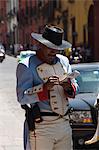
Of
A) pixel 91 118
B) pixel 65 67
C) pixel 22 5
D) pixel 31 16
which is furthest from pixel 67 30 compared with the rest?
pixel 65 67

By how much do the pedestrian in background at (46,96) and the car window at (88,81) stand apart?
515 cm

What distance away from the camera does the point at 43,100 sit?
4.89 meters

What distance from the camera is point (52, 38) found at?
4.95m

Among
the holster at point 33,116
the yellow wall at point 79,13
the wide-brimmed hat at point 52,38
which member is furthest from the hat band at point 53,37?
the yellow wall at point 79,13

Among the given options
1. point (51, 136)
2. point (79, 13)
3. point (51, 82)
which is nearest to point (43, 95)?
point (51, 82)

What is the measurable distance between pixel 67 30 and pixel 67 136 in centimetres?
4240

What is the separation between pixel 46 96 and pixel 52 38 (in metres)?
0.50

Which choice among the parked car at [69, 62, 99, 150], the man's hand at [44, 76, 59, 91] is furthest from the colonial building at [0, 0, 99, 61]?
the man's hand at [44, 76, 59, 91]

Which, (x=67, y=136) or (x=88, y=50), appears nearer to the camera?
(x=67, y=136)

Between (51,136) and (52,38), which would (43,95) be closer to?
(51,136)

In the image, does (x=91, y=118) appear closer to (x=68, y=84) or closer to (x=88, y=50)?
(x=68, y=84)

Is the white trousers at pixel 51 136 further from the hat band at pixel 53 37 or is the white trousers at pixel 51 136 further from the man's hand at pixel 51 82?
the hat band at pixel 53 37

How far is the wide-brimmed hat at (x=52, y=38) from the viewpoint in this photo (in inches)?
193

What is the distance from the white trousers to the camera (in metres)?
4.93
